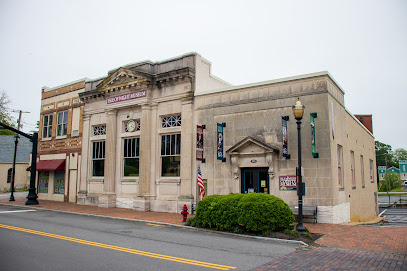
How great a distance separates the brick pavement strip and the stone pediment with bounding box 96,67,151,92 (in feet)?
48.6

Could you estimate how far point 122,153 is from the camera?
22312 mm

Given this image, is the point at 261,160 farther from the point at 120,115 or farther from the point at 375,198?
the point at 375,198

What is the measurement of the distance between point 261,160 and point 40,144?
20.9 meters

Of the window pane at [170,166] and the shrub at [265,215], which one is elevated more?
the window pane at [170,166]

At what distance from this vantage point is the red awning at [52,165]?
1024 inches

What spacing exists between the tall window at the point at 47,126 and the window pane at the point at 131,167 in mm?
10193

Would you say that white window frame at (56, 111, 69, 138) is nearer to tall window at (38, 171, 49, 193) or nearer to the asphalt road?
tall window at (38, 171, 49, 193)

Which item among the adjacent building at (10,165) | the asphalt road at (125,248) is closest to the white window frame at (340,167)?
the asphalt road at (125,248)

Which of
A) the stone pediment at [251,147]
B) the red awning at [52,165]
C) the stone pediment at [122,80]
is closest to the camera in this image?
the stone pediment at [251,147]

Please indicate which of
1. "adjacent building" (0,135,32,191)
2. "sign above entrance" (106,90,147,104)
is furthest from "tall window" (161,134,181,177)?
"adjacent building" (0,135,32,191)

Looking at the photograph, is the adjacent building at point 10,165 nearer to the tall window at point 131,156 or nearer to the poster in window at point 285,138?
the tall window at point 131,156

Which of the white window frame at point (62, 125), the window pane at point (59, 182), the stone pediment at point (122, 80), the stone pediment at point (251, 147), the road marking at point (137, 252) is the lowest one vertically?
the road marking at point (137, 252)

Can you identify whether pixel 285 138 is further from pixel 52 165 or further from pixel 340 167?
pixel 52 165

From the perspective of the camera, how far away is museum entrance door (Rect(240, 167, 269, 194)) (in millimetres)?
16688
